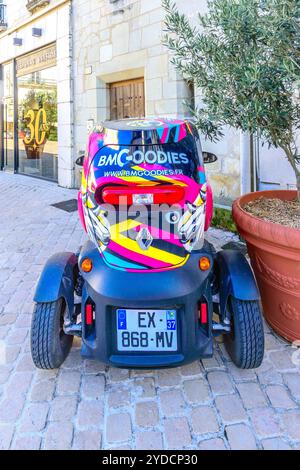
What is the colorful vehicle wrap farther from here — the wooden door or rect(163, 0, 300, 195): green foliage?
the wooden door

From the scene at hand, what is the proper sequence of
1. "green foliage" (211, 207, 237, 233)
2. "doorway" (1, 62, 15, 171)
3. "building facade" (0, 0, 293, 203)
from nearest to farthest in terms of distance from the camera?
"green foliage" (211, 207, 237, 233), "building facade" (0, 0, 293, 203), "doorway" (1, 62, 15, 171)

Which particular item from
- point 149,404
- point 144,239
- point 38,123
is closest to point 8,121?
point 38,123

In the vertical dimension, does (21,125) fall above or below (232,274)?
above

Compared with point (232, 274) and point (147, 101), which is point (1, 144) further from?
point (232, 274)

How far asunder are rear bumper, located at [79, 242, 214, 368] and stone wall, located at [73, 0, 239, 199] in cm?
322

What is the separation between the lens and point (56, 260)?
2.10 m

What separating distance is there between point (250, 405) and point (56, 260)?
1.23 m

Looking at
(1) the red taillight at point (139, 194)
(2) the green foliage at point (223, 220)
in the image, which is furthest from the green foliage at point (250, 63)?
(2) the green foliage at point (223, 220)

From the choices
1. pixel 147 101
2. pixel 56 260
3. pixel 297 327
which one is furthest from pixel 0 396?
pixel 147 101

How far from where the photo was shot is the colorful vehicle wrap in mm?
1756

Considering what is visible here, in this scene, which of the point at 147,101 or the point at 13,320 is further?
the point at 147,101

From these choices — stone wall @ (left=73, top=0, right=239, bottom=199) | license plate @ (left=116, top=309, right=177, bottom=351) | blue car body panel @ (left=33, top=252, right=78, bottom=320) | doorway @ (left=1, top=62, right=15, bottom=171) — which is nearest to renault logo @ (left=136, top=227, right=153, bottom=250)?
license plate @ (left=116, top=309, right=177, bottom=351)

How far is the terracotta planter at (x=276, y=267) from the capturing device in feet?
6.70

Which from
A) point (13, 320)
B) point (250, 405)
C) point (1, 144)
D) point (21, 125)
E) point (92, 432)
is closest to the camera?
point (92, 432)
